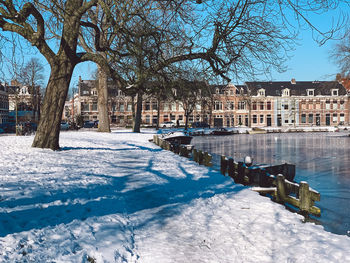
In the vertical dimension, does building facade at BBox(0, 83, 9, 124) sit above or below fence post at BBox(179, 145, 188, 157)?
above

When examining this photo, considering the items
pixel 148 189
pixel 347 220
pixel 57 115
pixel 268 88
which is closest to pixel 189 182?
pixel 148 189

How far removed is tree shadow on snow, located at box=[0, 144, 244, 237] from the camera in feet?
14.0

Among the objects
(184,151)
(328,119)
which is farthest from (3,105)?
(328,119)

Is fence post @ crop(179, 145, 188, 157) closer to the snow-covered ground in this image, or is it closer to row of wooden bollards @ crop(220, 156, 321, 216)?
row of wooden bollards @ crop(220, 156, 321, 216)

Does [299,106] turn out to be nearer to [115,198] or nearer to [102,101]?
[102,101]

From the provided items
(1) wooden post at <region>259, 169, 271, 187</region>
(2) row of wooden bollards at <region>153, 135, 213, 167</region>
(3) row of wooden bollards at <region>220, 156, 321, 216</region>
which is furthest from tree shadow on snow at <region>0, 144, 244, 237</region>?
(2) row of wooden bollards at <region>153, 135, 213, 167</region>

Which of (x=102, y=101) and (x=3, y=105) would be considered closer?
(x=102, y=101)

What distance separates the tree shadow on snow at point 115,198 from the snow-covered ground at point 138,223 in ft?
0.05

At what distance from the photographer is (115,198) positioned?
234 inches

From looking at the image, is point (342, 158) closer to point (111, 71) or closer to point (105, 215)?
point (111, 71)

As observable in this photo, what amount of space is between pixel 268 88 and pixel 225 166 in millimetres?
59787

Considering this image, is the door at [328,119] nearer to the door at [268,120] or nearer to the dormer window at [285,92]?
the dormer window at [285,92]

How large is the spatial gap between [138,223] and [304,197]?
4.37 meters

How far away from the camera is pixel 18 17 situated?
886 cm
